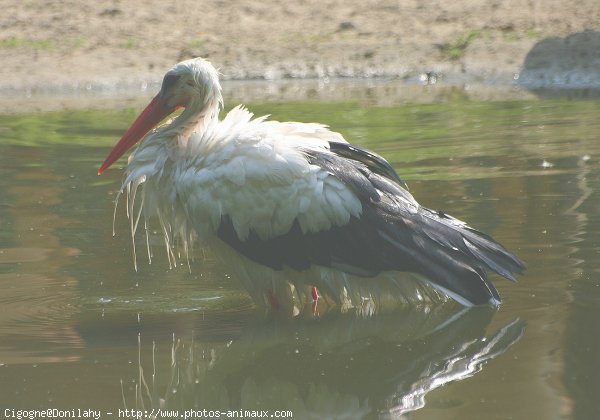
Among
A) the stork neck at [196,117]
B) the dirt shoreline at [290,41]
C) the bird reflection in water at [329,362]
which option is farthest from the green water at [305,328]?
the dirt shoreline at [290,41]

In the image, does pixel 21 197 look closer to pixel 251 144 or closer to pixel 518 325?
pixel 251 144

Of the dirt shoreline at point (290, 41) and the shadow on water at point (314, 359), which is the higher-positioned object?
the dirt shoreline at point (290, 41)

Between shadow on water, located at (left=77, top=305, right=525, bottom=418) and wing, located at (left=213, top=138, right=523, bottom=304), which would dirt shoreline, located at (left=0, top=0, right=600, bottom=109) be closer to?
wing, located at (left=213, top=138, right=523, bottom=304)

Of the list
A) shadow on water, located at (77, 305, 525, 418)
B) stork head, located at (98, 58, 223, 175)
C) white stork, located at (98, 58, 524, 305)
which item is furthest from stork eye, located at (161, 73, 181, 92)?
shadow on water, located at (77, 305, 525, 418)

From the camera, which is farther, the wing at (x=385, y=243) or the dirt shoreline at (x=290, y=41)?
the dirt shoreline at (x=290, y=41)

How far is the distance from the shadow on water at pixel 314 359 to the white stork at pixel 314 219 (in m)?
0.24

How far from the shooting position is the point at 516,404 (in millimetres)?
5070

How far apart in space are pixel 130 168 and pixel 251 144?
1.00 metres

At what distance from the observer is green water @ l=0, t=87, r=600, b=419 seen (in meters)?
5.42

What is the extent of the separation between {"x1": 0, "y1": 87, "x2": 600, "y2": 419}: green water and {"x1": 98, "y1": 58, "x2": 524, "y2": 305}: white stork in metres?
0.23

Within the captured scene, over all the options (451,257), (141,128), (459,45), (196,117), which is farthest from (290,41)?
(451,257)

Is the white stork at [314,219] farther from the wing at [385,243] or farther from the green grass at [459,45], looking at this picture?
the green grass at [459,45]

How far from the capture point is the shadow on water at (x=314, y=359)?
5438 mm

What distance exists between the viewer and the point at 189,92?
24.7 ft
